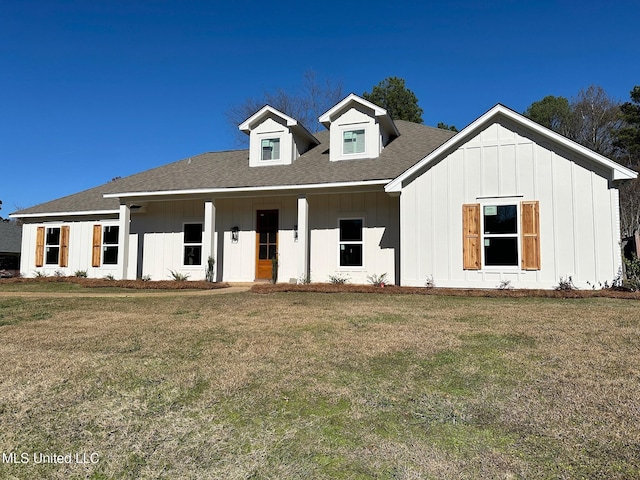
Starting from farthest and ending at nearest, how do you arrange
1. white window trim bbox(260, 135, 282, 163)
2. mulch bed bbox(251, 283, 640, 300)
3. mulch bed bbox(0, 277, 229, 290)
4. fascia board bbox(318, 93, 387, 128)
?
white window trim bbox(260, 135, 282, 163)
fascia board bbox(318, 93, 387, 128)
mulch bed bbox(0, 277, 229, 290)
mulch bed bbox(251, 283, 640, 300)

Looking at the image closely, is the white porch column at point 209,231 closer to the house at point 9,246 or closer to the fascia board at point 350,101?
the fascia board at point 350,101

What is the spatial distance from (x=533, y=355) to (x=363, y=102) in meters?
10.7

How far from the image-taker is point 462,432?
2531 mm

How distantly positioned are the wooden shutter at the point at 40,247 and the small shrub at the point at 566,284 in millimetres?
17903

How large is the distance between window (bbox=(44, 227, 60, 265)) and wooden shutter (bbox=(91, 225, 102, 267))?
76.6 inches

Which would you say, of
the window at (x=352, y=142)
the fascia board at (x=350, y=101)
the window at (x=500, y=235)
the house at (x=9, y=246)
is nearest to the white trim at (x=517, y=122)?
the window at (x=500, y=235)

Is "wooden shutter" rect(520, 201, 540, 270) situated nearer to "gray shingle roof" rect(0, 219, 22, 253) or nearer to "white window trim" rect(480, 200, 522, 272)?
"white window trim" rect(480, 200, 522, 272)

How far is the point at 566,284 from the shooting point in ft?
32.1

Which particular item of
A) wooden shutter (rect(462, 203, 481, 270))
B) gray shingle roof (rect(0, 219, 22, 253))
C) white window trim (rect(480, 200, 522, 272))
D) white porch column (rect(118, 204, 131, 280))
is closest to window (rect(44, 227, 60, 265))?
white porch column (rect(118, 204, 131, 280))

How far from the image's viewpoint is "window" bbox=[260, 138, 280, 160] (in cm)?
1451

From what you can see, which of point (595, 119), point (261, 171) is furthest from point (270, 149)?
point (595, 119)

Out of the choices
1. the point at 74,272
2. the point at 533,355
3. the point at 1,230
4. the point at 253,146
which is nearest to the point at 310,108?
the point at 253,146

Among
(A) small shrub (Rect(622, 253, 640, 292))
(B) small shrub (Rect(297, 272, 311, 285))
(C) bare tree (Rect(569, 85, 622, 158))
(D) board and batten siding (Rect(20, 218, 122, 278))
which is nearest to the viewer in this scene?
(A) small shrub (Rect(622, 253, 640, 292))

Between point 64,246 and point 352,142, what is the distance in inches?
464
